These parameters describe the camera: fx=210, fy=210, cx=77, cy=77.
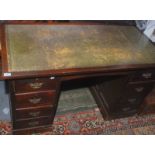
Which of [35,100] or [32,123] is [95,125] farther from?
[35,100]

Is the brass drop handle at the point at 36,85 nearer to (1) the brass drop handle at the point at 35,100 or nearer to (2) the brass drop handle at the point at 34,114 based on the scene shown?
(1) the brass drop handle at the point at 35,100

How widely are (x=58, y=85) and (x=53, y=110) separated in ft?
1.02

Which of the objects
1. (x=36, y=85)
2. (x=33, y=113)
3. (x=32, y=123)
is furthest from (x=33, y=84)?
(x=32, y=123)

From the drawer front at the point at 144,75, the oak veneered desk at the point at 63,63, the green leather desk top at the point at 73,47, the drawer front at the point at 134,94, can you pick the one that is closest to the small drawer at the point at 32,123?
the oak veneered desk at the point at 63,63

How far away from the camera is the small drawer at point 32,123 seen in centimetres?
178

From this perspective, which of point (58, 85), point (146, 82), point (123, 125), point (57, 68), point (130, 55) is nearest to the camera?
point (57, 68)

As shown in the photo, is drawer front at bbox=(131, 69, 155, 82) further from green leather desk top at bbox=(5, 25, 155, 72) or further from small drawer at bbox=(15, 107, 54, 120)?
small drawer at bbox=(15, 107, 54, 120)

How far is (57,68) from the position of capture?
1.44m

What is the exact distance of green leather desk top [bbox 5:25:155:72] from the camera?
1.46 m

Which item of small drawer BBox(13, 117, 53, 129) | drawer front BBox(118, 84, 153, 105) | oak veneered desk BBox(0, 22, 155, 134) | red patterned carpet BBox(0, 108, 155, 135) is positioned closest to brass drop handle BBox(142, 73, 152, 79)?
oak veneered desk BBox(0, 22, 155, 134)

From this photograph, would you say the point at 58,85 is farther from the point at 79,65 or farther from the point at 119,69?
the point at 119,69

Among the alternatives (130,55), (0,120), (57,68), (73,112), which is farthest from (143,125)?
(0,120)

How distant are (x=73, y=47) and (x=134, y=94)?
79cm

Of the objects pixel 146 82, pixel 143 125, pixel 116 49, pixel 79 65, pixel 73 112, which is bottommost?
pixel 143 125
